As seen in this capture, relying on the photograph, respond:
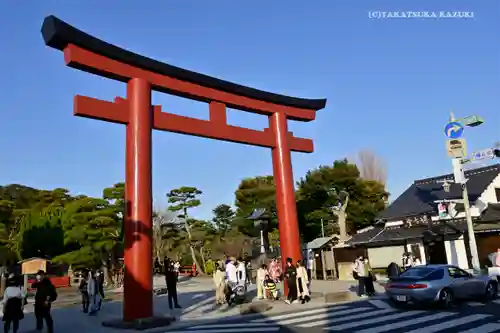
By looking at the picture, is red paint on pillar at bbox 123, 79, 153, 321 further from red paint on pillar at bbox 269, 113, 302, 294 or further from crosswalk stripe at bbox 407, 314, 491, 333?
crosswalk stripe at bbox 407, 314, 491, 333

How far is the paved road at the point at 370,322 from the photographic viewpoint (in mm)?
9134

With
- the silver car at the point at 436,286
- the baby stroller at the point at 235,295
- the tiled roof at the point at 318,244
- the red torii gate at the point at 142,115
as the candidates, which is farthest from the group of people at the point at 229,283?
the tiled roof at the point at 318,244

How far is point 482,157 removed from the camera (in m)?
19.2

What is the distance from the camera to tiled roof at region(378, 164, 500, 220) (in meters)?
26.9

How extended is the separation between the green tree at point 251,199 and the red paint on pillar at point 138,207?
2815cm

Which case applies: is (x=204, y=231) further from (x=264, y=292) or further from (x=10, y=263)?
(x=264, y=292)

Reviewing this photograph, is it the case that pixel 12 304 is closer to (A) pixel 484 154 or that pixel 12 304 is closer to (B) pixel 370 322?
(B) pixel 370 322

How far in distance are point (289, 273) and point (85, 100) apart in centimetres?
820

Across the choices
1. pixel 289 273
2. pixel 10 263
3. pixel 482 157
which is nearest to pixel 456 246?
pixel 482 157

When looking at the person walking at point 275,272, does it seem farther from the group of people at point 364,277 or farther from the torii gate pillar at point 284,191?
the group of people at point 364,277

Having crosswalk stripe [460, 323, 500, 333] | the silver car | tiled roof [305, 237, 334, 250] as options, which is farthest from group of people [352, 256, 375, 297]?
tiled roof [305, 237, 334, 250]

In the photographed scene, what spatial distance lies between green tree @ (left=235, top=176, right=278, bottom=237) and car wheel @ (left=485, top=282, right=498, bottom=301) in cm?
2621

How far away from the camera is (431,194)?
94.5 feet

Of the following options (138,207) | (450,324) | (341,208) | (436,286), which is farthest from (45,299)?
(341,208)
